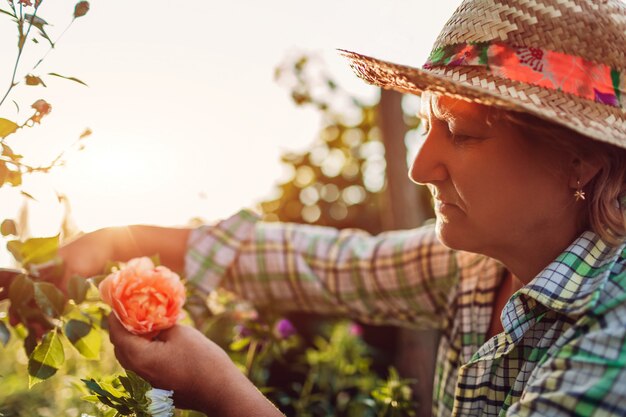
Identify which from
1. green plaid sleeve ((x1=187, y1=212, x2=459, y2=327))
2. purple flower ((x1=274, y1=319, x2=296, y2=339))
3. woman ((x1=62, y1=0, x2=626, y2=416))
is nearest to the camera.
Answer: woman ((x1=62, y1=0, x2=626, y2=416))

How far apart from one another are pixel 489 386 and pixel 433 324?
74 cm

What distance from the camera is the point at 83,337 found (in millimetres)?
1367

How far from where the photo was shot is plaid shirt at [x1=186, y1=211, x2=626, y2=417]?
1.11 metres

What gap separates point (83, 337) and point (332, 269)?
1054 mm

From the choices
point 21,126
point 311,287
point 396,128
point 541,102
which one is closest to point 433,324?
point 311,287

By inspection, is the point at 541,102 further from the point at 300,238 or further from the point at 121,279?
the point at 300,238

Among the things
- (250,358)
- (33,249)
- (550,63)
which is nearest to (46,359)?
(33,249)

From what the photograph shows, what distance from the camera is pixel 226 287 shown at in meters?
2.25

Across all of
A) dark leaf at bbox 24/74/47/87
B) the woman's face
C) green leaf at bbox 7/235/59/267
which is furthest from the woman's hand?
the woman's face

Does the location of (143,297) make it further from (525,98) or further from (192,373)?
(525,98)

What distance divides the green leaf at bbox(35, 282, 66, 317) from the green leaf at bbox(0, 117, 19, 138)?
1.20ft

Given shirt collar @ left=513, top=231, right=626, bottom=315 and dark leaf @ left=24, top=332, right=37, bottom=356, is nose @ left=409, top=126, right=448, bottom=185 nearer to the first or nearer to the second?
shirt collar @ left=513, top=231, right=626, bottom=315

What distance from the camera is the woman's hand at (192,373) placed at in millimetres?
1273

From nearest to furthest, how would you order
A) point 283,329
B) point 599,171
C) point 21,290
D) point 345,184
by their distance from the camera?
1. point 21,290
2. point 599,171
3. point 283,329
4. point 345,184
